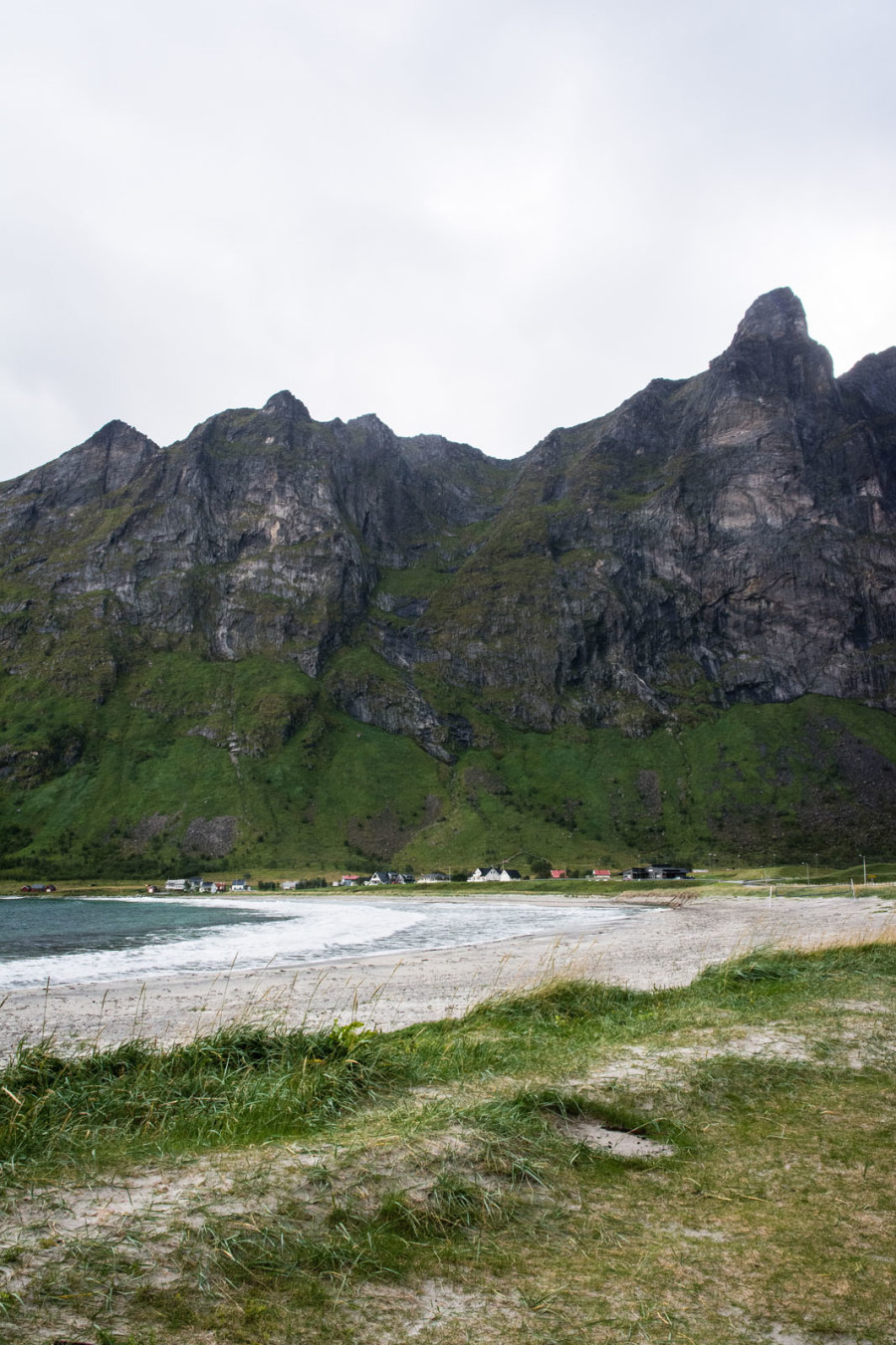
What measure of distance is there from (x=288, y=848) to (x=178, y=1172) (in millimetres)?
146177

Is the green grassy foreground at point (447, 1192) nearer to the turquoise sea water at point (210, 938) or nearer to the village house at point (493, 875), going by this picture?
the turquoise sea water at point (210, 938)

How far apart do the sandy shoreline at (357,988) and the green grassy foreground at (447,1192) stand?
1946 mm

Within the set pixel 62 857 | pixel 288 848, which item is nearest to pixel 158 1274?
pixel 288 848

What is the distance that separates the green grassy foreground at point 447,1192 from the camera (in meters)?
3.79

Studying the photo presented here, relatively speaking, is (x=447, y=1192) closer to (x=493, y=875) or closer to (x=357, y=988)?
(x=357, y=988)

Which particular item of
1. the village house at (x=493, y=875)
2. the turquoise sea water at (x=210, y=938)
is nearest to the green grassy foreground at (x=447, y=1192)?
the turquoise sea water at (x=210, y=938)

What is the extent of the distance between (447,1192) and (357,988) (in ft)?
44.2

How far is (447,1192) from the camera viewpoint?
5.07 m

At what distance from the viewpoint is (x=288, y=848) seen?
145m

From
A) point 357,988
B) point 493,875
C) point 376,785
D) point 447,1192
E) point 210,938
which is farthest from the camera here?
point 376,785

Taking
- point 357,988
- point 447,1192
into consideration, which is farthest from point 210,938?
point 447,1192

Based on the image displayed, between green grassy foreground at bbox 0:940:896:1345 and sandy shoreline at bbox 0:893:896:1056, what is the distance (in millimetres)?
1946

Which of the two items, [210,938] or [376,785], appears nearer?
[210,938]

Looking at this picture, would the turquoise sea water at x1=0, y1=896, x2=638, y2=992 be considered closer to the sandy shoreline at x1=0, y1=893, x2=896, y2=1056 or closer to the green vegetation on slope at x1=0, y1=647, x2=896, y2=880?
the sandy shoreline at x1=0, y1=893, x2=896, y2=1056
